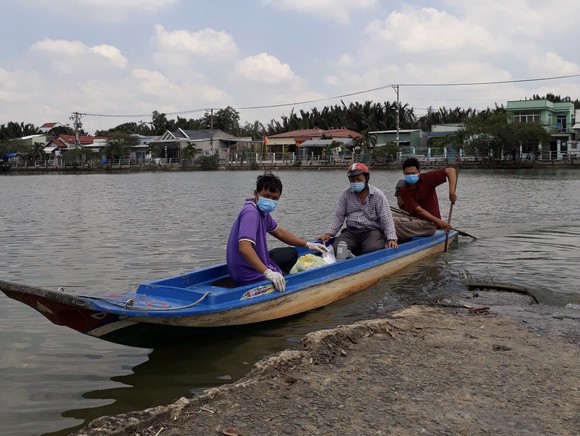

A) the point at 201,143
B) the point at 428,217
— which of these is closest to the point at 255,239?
Answer: the point at 428,217

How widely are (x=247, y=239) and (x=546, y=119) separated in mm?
58724

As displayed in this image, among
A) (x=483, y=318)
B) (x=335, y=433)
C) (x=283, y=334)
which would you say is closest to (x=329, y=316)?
(x=283, y=334)

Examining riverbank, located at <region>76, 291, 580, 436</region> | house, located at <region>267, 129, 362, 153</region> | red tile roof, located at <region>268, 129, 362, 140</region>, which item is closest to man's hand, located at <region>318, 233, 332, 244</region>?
riverbank, located at <region>76, 291, 580, 436</region>

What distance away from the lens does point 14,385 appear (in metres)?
5.05

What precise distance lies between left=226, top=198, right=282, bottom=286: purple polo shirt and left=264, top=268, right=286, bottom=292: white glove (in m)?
0.15

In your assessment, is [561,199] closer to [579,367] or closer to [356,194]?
[356,194]

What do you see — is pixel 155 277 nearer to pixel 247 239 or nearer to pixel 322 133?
pixel 247 239

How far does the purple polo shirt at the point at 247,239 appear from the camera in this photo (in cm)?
579

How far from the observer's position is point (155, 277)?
31.4 feet

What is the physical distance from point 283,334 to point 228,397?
2198 mm

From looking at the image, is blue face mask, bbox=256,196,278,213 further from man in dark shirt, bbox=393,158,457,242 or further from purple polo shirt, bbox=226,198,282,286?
man in dark shirt, bbox=393,158,457,242

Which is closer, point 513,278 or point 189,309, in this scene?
point 189,309

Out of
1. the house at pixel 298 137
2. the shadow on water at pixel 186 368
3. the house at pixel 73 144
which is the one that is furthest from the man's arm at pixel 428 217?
the house at pixel 73 144

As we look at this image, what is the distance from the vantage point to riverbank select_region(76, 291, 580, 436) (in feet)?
11.7
